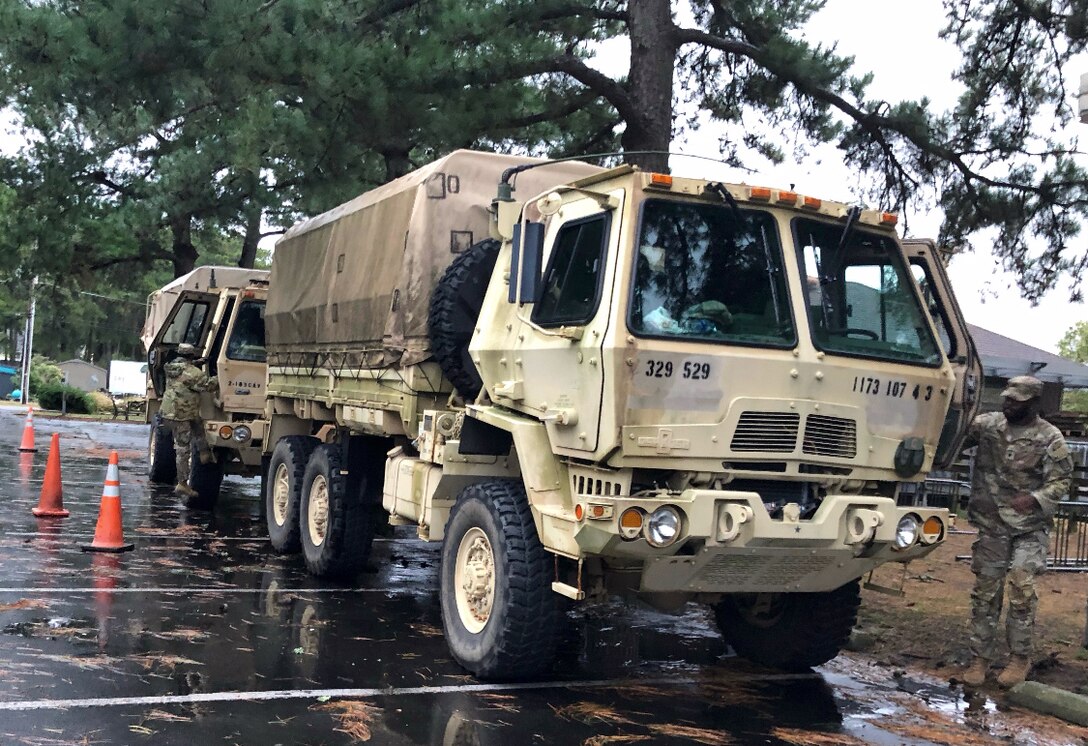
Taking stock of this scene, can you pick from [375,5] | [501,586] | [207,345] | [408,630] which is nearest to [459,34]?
[375,5]

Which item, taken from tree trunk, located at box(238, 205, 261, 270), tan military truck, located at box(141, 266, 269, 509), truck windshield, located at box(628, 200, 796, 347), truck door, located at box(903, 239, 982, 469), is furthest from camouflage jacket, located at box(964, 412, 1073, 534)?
tree trunk, located at box(238, 205, 261, 270)

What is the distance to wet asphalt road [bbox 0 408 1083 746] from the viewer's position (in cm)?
581

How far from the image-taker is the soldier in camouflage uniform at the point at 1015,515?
7.39 m

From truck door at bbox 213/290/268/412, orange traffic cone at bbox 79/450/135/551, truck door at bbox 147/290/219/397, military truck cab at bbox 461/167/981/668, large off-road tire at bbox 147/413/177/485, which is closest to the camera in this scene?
military truck cab at bbox 461/167/981/668

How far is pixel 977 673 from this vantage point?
749cm

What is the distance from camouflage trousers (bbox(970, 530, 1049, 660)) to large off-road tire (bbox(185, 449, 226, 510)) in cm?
931

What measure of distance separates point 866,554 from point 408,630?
327cm

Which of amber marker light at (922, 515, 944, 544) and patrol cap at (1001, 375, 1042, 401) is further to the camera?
patrol cap at (1001, 375, 1042, 401)

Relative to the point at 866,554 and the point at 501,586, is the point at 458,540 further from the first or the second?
the point at 866,554

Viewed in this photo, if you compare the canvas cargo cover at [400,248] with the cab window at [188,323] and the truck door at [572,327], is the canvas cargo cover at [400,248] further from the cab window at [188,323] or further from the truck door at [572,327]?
the cab window at [188,323]

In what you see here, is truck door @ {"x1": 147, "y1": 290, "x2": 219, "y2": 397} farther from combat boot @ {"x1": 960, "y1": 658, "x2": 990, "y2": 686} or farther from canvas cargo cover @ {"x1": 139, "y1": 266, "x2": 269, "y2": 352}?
combat boot @ {"x1": 960, "y1": 658, "x2": 990, "y2": 686}

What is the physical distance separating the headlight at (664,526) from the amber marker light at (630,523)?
2.3 inches

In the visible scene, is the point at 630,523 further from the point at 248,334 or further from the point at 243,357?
the point at 248,334

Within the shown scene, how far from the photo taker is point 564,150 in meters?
16.2
